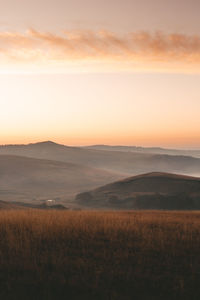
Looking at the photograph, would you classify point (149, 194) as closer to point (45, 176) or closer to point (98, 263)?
point (98, 263)

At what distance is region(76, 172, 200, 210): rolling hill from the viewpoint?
49.9 metres

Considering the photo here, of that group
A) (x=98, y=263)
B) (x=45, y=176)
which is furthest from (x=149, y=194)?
(x=45, y=176)

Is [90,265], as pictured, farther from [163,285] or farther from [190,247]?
[190,247]

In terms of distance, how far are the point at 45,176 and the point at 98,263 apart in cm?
11500

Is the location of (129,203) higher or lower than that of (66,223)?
lower

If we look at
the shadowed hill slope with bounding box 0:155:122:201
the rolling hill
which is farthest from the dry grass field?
the shadowed hill slope with bounding box 0:155:122:201

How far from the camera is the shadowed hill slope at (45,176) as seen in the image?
100m

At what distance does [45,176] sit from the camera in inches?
4739

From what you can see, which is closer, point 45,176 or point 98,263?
point 98,263

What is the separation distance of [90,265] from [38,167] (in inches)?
5225

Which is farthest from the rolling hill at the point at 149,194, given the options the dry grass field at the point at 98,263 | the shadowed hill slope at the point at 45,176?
the dry grass field at the point at 98,263

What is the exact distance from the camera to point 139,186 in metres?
62.3

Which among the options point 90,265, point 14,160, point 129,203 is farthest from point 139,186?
point 14,160

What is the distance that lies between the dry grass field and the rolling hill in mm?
39870
